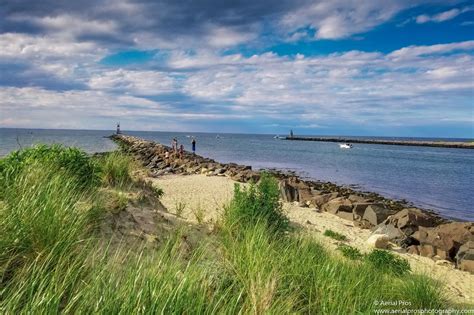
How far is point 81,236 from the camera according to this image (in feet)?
15.8

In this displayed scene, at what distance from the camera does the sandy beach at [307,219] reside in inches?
340

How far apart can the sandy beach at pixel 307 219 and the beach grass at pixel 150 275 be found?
84.9 inches

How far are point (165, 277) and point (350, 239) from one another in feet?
33.3

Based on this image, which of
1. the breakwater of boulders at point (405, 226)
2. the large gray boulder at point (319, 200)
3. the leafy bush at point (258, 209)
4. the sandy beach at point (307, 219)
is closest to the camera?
the leafy bush at point (258, 209)

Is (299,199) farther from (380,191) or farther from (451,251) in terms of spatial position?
(380,191)

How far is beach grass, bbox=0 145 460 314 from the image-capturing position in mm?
3057

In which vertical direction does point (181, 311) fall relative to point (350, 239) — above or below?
above

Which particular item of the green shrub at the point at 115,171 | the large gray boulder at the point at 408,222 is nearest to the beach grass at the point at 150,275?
the green shrub at the point at 115,171

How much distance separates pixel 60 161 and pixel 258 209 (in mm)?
4479

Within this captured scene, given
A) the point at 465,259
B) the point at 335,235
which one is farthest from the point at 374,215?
the point at 465,259

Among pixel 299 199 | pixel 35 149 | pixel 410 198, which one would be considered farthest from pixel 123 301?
pixel 410 198

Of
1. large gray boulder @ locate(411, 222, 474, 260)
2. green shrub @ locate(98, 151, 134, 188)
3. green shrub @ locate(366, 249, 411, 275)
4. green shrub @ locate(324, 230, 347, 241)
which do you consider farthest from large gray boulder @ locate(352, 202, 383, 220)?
green shrub @ locate(98, 151, 134, 188)

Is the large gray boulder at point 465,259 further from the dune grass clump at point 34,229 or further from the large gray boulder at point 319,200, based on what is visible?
the dune grass clump at point 34,229

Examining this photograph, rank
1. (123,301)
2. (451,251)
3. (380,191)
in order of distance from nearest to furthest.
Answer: (123,301), (451,251), (380,191)
